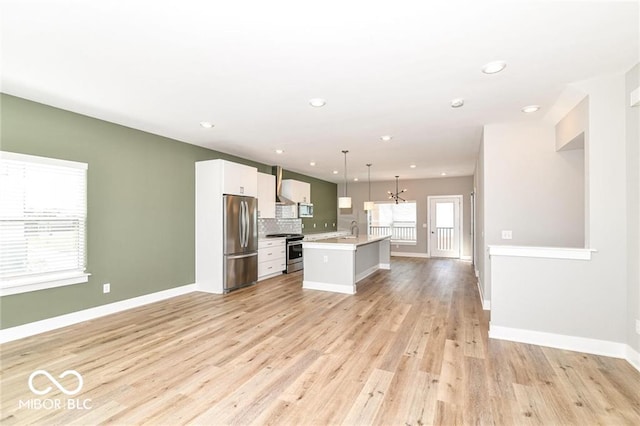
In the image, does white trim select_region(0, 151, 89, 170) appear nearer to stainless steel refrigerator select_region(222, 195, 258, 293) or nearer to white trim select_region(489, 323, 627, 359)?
stainless steel refrigerator select_region(222, 195, 258, 293)

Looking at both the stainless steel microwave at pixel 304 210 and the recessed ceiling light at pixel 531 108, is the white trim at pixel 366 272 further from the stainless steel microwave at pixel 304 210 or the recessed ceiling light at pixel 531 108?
the recessed ceiling light at pixel 531 108

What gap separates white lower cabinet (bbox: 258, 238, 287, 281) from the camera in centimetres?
629

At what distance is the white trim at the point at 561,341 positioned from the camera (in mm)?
2837

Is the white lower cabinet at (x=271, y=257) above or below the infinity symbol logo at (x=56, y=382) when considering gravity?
above

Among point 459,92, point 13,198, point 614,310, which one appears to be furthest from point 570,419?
point 13,198

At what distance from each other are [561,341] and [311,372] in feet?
8.34

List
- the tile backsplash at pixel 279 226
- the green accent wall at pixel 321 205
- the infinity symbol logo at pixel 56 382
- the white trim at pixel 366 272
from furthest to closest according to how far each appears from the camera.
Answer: the green accent wall at pixel 321 205
the tile backsplash at pixel 279 226
the white trim at pixel 366 272
the infinity symbol logo at pixel 56 382

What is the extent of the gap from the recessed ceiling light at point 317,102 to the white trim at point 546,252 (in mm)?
2477

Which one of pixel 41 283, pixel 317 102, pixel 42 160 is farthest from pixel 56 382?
pixel 317 102

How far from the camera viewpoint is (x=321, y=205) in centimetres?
1006

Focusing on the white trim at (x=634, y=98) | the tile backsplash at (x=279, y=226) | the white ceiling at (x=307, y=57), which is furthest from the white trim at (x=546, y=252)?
the tile backsplash at (x=279, y=226)

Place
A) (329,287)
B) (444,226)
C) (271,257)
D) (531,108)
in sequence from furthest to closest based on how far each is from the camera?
(444,226) < (271,257) < (329,287) < (531,108)

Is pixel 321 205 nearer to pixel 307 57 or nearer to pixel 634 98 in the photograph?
pixel 307 57

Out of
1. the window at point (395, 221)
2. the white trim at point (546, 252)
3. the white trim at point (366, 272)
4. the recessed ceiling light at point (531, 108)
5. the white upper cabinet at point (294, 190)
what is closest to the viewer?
the white trim at point (546, 252)
